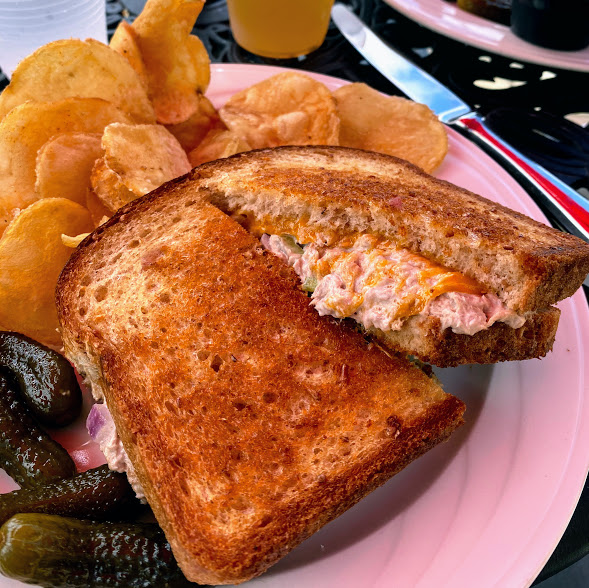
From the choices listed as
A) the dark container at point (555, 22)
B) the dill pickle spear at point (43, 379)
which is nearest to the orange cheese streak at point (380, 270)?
the dill pickle spear at point (43, 379)

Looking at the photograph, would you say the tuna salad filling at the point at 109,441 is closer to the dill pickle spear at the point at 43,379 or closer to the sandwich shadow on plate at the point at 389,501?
the dill pickle spear at the point at 43,379

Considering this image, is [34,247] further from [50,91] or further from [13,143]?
[50,91]

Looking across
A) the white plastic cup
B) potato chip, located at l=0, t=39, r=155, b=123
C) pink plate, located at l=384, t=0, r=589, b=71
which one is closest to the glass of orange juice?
pink plate, located at l=384, t=0, r=589, b=71

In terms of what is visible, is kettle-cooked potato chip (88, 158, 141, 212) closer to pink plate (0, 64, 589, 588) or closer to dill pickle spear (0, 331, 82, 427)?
dill pickle spear (0, 331, 82, 427)

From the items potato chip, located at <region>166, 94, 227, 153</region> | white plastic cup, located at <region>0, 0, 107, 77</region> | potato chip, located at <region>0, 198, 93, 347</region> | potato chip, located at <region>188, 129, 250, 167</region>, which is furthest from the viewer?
white plastic cup, located at <region>0, 0, 107, 77</region>

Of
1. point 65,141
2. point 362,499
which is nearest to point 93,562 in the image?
point 362,499

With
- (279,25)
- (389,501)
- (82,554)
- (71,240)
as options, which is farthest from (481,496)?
(279,25)
